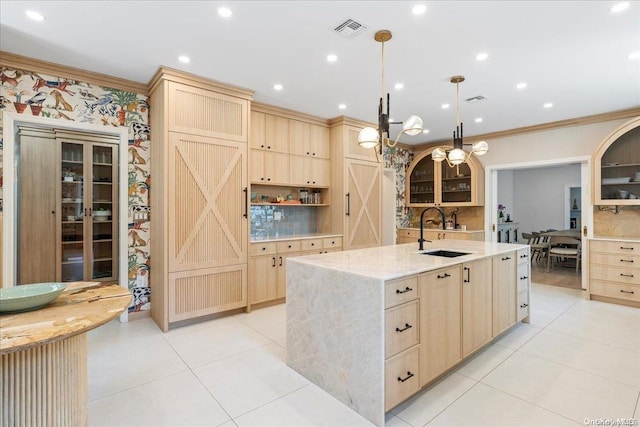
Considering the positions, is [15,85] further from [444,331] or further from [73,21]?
[444,331]

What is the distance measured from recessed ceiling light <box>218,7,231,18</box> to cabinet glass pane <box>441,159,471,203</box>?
509 cm

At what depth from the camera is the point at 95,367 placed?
2.59 m

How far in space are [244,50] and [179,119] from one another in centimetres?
107

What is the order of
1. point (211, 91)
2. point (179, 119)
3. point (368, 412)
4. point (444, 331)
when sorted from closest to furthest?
point (368, 412) < point (444, 331) < point (179, 119) < point (211, 91)

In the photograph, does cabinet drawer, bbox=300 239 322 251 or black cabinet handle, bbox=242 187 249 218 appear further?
cabinet drawer, bbox=300 239 322 251

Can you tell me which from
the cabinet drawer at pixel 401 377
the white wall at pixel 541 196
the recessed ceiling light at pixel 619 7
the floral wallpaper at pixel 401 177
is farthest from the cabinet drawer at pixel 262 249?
the white wall at pixel 541 196

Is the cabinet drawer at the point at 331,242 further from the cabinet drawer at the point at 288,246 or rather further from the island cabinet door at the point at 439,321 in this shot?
the island cabinet door at the point at 439,321

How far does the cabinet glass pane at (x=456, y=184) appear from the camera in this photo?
614 centimetres

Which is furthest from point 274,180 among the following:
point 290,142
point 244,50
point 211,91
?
point 244,50

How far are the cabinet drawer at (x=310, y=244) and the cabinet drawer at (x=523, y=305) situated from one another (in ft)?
8.34

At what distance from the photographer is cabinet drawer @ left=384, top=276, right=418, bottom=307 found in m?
1.91

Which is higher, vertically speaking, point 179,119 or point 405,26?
point 405,26

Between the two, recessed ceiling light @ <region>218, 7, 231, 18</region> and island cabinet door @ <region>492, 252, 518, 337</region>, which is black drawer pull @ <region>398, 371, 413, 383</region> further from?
recessed ceiling light @ <region>218, 7, 231, 18</region>

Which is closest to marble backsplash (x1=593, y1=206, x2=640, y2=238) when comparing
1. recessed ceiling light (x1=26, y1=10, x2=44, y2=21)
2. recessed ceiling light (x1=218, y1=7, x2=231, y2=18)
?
recessed ceiling light (x1=218, y1=7, x2=231, y2=18)
